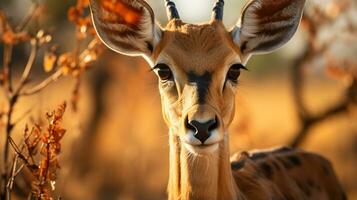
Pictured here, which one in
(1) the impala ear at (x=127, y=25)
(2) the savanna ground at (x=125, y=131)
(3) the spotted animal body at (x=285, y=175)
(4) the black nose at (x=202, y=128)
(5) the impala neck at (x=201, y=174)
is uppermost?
(1) the impala ear at (x=127, y=25)

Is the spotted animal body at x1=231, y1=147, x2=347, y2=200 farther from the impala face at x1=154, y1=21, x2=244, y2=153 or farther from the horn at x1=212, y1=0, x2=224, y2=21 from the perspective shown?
the horn at x1=212, y1=0, x2=224, y2=21

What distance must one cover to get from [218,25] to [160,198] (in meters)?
9.37

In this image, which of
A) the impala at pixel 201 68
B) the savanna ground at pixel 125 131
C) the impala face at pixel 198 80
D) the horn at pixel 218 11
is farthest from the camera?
the savanna ground at pixel 125 131

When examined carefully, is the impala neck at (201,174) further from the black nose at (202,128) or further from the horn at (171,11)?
the horn at (171,11)

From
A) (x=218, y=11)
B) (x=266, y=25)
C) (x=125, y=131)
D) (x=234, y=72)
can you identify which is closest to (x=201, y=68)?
(x=234, y=72)

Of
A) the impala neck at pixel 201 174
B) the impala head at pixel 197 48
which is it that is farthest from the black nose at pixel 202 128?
the impala neck at pixel 201 174

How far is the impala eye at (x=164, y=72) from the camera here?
810 centimetres

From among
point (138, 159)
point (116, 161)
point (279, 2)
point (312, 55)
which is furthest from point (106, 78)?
point (279, 2)

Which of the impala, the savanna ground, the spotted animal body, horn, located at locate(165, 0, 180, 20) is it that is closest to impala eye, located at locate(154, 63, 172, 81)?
the impala

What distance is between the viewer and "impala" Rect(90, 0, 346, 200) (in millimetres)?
7656

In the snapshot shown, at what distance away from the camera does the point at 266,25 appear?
878 cm

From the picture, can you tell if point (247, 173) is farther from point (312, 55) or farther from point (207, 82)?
point (312, 55)

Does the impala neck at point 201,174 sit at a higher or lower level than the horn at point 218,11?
lower

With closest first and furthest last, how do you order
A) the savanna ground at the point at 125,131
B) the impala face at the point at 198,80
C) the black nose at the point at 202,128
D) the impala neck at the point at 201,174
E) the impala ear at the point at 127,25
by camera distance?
the black nose at the point at 202,128, the impala face at the point at 198,80, the impala neck at the point at 201,174, the impala ear at the point at 127,25, the savanna ground at the point at 125,131
